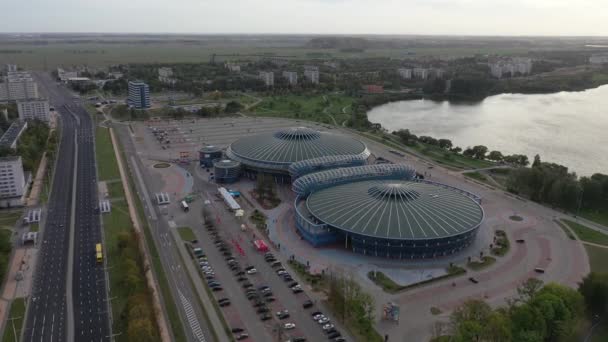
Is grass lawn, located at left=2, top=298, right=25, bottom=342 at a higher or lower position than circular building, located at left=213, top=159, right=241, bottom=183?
lower

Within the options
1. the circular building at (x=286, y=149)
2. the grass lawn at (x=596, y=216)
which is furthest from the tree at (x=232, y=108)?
the grass lawn at (x=596, y=216)

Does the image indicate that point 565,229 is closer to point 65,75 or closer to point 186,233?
point 186,233

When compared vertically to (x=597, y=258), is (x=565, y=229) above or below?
above

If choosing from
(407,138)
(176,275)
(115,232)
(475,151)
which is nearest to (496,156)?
(475,151)

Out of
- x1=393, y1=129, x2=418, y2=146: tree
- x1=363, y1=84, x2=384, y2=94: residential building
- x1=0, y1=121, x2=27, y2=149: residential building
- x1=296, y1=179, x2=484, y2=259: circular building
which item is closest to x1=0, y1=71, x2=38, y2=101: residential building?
x1=0, y1=121, x2=27, y2=149: residential building

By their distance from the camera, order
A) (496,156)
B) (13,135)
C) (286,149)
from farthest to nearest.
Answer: (496,156) < (13,135) < (286,149)

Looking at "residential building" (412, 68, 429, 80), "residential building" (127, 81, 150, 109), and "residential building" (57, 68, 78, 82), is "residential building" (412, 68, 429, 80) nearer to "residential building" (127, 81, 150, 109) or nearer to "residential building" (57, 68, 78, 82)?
"residential building" (127, 81, 150, 109)

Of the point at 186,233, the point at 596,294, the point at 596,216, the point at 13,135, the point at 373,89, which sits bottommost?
the point at 596,216

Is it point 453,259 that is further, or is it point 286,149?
point 286,149
